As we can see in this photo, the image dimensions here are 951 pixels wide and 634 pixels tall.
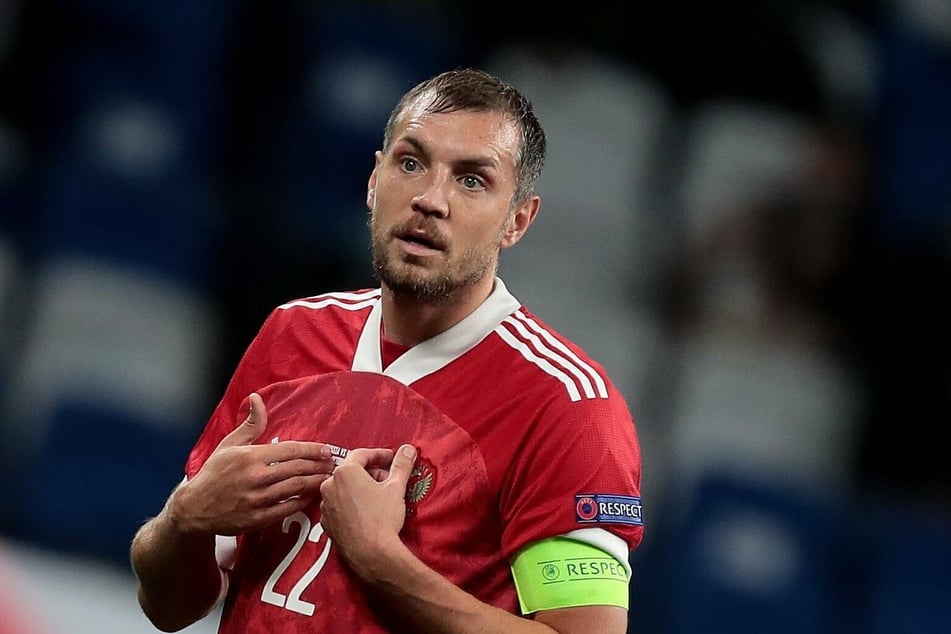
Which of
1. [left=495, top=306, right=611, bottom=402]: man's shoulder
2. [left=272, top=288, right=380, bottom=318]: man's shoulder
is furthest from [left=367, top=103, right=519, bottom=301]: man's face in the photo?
[left=272, top=288, right=380, bottom=318]: man's shoulder

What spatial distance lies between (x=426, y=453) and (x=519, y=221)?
47 centimetres

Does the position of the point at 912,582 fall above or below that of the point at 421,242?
below

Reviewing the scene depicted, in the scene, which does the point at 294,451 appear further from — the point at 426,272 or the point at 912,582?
the point at 912,582

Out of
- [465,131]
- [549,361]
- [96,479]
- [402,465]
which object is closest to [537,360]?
[549,361]

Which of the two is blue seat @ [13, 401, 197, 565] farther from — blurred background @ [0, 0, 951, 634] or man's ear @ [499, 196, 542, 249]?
man's ear @ [499, 196, 542, 249]

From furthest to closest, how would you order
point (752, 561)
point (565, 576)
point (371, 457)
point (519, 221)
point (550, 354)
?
point (752, 561) → point (519, 221) → point (550, 354) → point (371, 457) → point (565, 576)

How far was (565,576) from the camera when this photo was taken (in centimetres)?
175

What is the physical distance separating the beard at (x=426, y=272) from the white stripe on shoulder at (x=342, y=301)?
21 centimetres

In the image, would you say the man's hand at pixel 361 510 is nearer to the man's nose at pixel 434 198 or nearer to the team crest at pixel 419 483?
the team crest at pixel 419 483

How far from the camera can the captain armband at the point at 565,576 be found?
1.75 metres

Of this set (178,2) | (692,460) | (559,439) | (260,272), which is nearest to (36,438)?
(260,272)

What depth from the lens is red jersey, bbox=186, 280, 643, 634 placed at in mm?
1809

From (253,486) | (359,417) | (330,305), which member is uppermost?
(330,305)

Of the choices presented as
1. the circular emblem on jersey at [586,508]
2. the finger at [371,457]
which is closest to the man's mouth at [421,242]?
the finger at [371,457]
